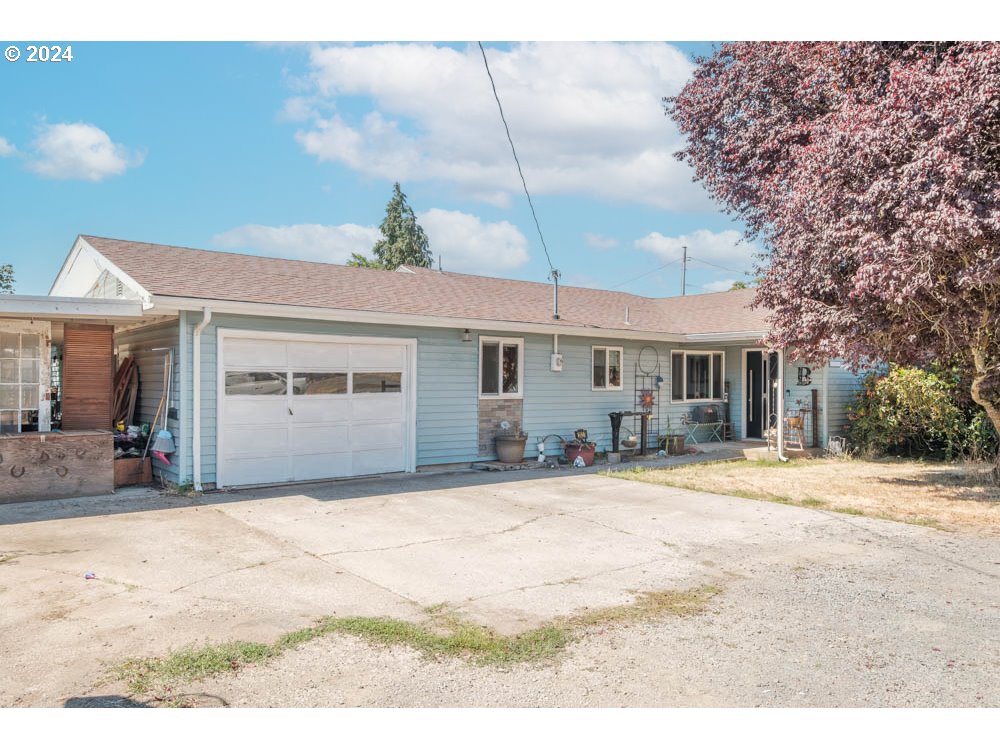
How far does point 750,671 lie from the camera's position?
3.51 m

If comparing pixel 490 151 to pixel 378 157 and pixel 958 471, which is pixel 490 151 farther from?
A: pixel 958 471

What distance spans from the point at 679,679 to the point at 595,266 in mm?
19089

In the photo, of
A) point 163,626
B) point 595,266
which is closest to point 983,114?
point 163,626

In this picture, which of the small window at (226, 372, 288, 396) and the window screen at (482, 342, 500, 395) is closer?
the small window at (226, 372, 288, 396)

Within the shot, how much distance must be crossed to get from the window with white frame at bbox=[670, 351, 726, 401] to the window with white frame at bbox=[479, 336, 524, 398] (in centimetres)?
432

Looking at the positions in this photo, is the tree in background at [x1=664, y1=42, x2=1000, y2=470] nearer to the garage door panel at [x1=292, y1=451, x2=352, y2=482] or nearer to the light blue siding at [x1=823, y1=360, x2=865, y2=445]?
the light blue siding at [x1=823, y1=360, x2=865, y2=445]

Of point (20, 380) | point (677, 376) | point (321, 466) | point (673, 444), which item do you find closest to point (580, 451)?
point (673, 444)

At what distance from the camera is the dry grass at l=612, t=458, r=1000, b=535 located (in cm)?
795

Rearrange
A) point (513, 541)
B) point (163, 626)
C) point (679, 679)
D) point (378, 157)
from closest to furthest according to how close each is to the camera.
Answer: point (679, 679) < point (163, 626) < point (513, 541) < point (378, 157)

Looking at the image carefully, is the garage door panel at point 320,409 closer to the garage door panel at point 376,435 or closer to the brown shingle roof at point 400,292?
the garage door panel at point 376,435

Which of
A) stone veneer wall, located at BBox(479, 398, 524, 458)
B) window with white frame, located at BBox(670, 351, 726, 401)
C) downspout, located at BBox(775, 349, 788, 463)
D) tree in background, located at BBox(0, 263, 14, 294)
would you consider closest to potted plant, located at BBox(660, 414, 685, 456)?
window with white frame, located at BBox(670, 351, 726, 401)

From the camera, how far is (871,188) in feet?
23.7

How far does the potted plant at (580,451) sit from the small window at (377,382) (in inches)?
138

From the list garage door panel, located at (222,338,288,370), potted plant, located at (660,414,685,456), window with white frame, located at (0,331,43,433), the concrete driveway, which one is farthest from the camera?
potted plant, located at (660,414,685,456)
